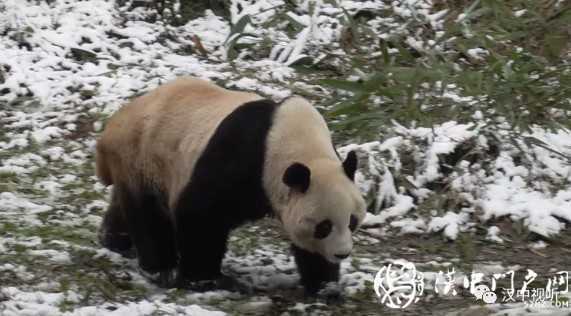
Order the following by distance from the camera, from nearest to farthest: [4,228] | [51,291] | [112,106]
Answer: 1. [51,291]
2. [4,228]
3. [112,106]

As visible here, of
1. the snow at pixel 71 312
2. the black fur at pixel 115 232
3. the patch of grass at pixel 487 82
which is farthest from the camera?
the patch of grass at pixel 487 82

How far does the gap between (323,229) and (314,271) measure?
16.7 inches

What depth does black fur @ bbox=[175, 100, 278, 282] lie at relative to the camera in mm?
4324

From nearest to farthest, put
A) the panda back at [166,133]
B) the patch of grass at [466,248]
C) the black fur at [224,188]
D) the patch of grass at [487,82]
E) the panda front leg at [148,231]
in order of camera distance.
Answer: the black fur at [224,188] < the panda back at [166,133] < the panda front leg at [148,231] < the patch of grass at [466,248] < the patch of grass at [487,82]

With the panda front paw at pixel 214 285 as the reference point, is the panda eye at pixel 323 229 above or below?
above

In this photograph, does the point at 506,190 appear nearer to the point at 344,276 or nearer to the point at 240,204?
the point at 344,276

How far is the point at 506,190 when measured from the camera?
19.9 ft

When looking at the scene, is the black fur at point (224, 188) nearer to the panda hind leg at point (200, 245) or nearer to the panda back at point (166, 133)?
the panda hind leg at point (200, 245)

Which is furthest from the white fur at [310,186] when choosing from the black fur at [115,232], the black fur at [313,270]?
the black fur at [115,232]

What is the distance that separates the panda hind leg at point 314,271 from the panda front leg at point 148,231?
2.45 ft

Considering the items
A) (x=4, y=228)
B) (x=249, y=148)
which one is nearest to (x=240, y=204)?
(x=249, y=148)

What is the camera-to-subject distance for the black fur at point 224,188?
4324 mm

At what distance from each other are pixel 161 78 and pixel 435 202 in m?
3.03

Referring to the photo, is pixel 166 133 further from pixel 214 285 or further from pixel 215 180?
pixel 214 285
